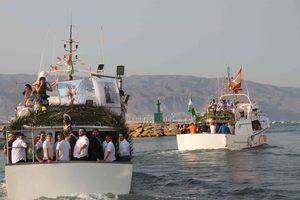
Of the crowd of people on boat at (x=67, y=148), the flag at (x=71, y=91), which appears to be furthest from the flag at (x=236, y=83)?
the crowd of people on boat at (x=67, y=148)

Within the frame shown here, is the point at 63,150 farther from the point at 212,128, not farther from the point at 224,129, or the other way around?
the point at 224,129

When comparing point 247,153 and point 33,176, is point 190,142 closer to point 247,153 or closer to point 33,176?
point 247,153

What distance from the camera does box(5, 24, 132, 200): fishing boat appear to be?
20297 millimetres

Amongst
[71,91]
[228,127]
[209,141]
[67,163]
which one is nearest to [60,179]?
[67,163]

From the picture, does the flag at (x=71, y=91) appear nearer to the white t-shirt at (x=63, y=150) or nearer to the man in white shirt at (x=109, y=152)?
the man in white shirt at (x=109, y=152)

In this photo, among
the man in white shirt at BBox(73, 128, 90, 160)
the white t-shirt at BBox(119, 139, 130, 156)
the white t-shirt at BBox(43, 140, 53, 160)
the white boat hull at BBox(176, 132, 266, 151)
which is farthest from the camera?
the white boat hull at BBox(176, 132, 266, 151)

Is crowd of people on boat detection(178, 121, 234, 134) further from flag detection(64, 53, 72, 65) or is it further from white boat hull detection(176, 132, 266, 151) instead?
flag detection(64, 53, 72, 65)

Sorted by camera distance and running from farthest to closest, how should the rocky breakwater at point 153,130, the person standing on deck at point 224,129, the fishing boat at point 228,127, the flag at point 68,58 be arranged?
1. the rocky breakwater at point 153,130
2. the person standing on deck at point 224,129
3. the fishing boat at point 228,127
4. the flag at point 68,58

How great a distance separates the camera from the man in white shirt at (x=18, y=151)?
21.5 metres

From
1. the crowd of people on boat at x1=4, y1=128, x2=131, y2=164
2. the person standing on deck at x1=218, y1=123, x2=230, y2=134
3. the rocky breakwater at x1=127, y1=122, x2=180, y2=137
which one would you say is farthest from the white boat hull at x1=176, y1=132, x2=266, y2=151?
the rocky breakwater at x1=127, y1=122, x2=180, y2=137

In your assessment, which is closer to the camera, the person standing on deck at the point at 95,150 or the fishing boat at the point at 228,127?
the person standing on deck at the point at 95,150

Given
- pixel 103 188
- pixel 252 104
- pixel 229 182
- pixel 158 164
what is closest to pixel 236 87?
pixel 252 104

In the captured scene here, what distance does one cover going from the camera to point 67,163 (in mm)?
20234

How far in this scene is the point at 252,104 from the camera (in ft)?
196
